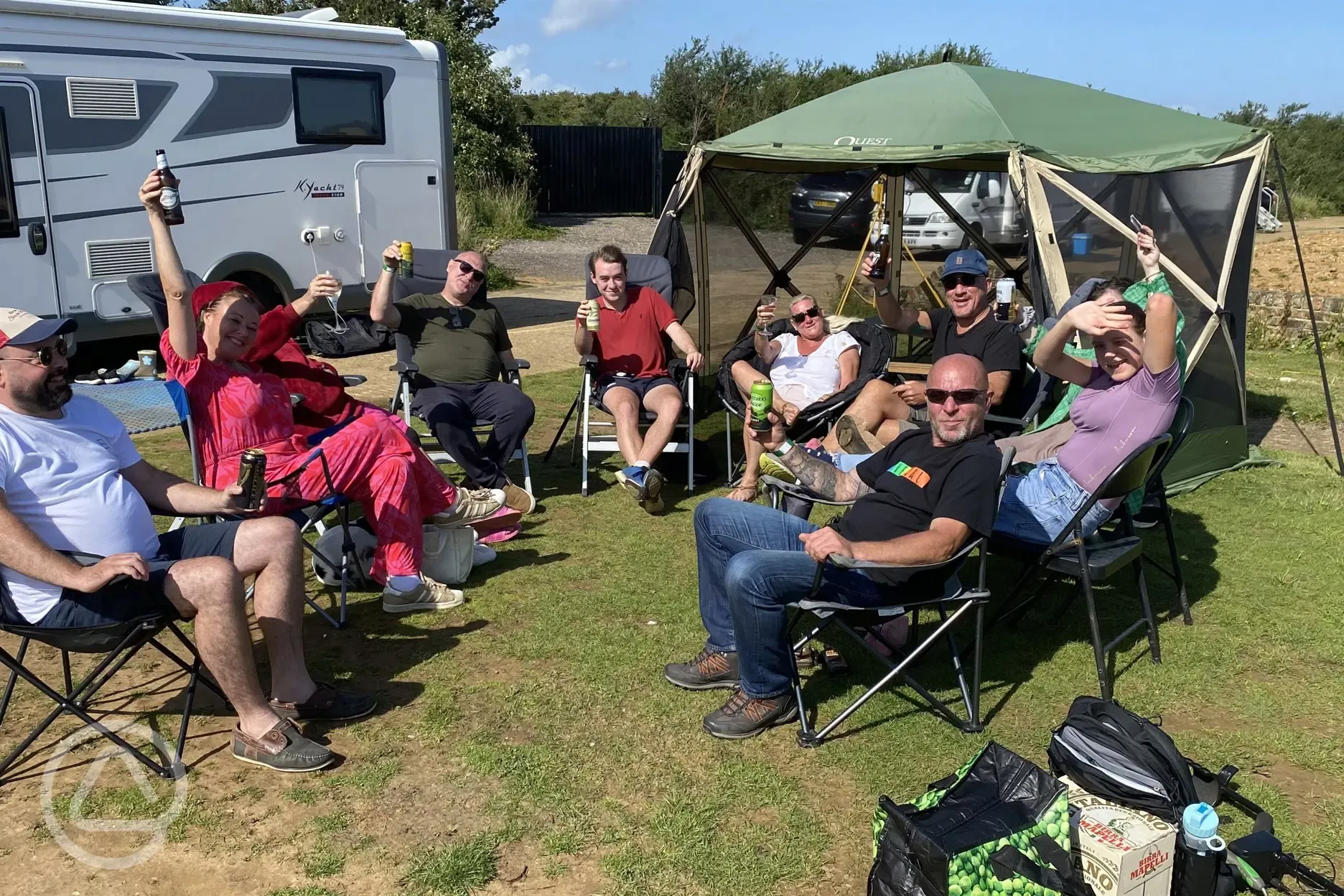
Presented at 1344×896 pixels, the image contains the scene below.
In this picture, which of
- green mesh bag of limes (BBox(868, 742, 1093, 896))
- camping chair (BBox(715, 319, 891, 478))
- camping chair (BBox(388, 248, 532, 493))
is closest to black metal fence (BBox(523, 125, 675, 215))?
camping chair (BBox(388, 248, 532, 493))

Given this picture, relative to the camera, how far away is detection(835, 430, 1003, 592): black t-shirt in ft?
9.36

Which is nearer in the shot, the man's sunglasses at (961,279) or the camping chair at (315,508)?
the camping chair at (315,508)

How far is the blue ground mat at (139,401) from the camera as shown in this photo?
3629 mm

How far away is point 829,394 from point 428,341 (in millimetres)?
2034

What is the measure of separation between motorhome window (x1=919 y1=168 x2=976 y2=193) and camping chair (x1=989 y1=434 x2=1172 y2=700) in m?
3.96

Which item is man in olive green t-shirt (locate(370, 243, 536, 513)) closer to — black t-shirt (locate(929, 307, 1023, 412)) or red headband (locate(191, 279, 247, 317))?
red headband (locate(191, 279, 247, 317))

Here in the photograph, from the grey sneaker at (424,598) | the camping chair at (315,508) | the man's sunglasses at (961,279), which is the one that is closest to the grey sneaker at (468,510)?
the grey sneaker at (424,598)

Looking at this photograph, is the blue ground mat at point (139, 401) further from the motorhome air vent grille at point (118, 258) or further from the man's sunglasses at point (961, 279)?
the motorhome air vent grille at point (118, 258)

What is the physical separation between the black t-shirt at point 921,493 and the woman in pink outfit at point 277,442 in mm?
1632

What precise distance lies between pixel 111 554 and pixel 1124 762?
2563 mm

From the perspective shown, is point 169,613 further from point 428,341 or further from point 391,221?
point 391,221

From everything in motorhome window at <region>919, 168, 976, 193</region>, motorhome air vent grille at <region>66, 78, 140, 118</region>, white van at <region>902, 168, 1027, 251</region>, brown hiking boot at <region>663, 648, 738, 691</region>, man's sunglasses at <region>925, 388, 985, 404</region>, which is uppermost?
motorhome air vent grille at <region>66, 78, 140, 118</region>

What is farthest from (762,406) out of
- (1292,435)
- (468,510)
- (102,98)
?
(102,98)

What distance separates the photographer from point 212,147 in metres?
7.77
